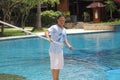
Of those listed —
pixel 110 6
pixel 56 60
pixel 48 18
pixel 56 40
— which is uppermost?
pixel 56 40

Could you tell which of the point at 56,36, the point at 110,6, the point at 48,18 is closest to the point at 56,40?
the point at 56,36

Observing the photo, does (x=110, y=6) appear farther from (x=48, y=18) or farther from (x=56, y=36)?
(x=56, y=36)

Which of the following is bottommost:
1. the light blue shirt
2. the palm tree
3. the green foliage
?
the green foliage

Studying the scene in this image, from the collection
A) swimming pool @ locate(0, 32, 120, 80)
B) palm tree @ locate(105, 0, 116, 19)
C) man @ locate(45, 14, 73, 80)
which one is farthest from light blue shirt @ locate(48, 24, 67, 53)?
palm tree @ locate(105, 0, 116, 19)

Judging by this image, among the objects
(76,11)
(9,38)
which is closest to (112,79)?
(9,38)

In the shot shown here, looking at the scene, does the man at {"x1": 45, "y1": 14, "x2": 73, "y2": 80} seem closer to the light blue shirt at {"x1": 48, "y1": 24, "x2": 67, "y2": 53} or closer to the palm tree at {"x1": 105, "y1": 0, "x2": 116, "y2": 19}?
the light blue shirt at {"x1": 48, "y1": 24, "x2": 67, "y2": 53}

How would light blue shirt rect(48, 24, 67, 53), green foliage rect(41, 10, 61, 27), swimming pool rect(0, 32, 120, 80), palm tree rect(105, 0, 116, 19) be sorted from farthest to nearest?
palm tree rect(105, 0, 116, 19), green foliage rect(41, 10, 61, 27), swimming pool rect(0, 32, 120, 80), light blue shirt rect(48, 24, 67, 53)

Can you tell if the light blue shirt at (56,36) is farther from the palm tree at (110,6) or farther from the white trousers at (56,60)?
the palm tree at (110,6)

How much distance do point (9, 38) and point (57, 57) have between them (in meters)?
16.2

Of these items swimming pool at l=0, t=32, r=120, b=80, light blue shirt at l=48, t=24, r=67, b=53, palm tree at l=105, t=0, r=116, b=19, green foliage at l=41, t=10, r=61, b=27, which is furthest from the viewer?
palm tree at l=105, t=0, r=116, b=19

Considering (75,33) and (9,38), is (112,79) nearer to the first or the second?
(9,38)

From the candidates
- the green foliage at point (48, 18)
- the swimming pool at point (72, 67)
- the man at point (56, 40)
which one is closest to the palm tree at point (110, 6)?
the green foliage at point (48, 18)

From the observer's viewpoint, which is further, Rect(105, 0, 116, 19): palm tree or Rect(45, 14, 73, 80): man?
Rect(105, 0, 116, 19): palm tree

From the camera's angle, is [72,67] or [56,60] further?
[72,67]
